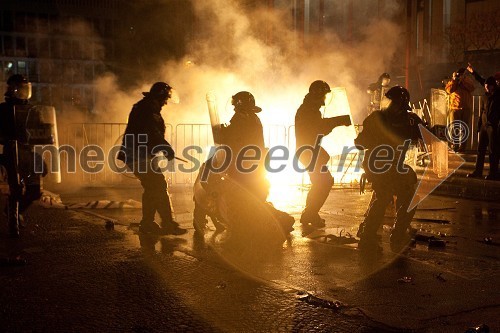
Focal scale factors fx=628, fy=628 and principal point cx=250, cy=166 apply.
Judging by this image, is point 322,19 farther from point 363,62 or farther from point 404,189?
point 404,189

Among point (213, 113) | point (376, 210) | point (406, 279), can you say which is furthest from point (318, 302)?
point (213, 113)

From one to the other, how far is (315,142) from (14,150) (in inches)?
149

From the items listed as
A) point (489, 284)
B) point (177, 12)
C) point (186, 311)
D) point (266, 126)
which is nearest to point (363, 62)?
point (266, 126)

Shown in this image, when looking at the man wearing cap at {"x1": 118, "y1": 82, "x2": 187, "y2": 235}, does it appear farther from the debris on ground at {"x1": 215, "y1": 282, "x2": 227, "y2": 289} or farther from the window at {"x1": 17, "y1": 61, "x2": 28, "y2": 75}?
the window at {"x1": 17, "y1": 61, "x2": 28, "y2": 75}

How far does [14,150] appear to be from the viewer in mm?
7262

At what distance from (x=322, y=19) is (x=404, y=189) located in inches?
610

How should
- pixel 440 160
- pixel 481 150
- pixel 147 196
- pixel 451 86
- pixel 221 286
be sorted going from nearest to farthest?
pixel 221 286 < pixel 147 196 < pixel 481 150 < pixel 440 160 < pixel 451 86

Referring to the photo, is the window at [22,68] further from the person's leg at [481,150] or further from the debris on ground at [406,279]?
the debris on ground at [406,279]

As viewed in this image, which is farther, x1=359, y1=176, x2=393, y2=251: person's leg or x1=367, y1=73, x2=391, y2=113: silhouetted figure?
x1=367, y1=73, x2=391, y2=113: silhouetted figure

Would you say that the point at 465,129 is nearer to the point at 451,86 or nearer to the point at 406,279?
the point at 451,86

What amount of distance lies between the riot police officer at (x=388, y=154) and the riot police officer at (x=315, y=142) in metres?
1.38

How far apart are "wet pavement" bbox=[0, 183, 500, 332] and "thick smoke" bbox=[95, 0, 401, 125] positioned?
9472mm

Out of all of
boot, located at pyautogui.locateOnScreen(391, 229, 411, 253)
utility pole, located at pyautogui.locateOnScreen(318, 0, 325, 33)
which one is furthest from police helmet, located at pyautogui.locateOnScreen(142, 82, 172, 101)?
utility pole, located at pyautogui.locateOnScreen(318, 0, 325, 33)

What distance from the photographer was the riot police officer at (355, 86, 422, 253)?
686 centimetres
